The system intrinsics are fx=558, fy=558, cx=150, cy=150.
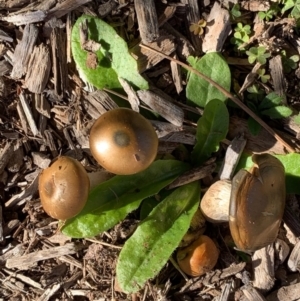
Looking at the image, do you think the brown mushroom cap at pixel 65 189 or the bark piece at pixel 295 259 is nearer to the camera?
the brown mushroom cap at pixel 65 189

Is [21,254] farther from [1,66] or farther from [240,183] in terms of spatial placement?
[240,183]

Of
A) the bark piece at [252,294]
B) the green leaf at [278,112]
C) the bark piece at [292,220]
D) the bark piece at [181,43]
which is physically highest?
the bark piece at [181,43]

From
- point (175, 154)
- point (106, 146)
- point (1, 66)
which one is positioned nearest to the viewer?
point (106, 146)

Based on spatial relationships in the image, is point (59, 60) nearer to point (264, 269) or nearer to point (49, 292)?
point (49, 292)

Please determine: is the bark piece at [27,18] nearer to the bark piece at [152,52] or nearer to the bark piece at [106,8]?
the bark piece at [106,8]

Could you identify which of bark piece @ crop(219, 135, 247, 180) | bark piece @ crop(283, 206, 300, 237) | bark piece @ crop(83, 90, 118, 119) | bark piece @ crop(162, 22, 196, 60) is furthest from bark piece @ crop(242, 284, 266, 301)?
bark piece @ crop(162, 22, 196, 60)

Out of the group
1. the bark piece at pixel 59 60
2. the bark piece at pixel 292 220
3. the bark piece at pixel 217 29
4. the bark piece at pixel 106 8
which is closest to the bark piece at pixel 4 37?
the bark piece at pixel 59 60

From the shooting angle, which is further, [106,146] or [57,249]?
[57,249]

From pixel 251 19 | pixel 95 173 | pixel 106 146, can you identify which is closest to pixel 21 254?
pixel 95 173

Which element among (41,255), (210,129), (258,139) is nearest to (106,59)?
(210,129)
